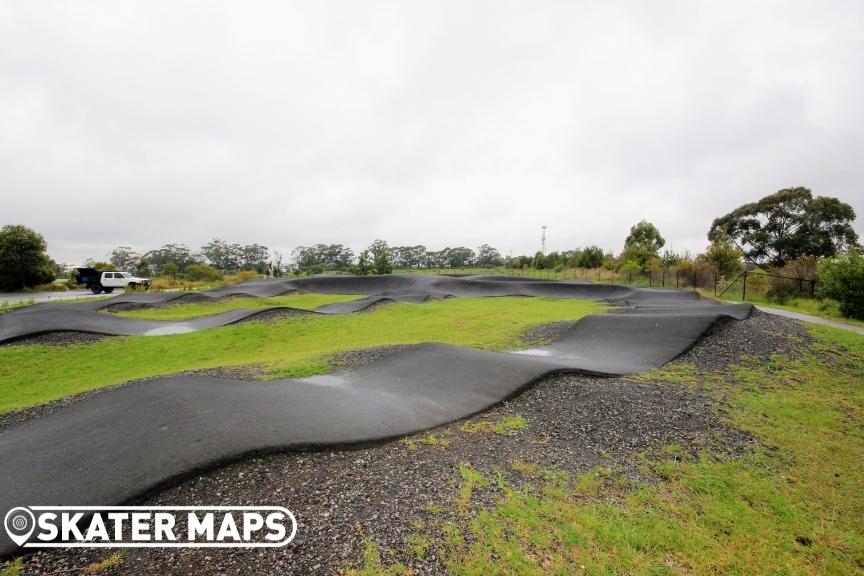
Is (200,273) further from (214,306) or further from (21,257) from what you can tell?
(214,306)

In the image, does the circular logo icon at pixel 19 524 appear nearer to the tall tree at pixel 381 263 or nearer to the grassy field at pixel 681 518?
the grassy field at pixel 681 518

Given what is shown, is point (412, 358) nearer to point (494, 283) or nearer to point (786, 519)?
A: point (786, 519)

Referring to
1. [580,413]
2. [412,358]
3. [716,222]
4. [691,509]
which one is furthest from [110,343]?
[716,222]

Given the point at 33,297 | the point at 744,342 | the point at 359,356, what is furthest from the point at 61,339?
the point at 33,297

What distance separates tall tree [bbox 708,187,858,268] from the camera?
29672mm

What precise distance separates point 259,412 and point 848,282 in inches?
619

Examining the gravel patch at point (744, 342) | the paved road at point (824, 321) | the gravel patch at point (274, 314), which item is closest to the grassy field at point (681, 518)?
the gravel patch at point (744, 342)

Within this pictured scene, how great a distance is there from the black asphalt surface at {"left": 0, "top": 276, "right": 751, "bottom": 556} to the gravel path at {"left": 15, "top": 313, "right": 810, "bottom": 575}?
0.86ft

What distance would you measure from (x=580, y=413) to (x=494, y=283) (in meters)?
21.4

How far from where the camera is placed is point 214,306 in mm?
19500

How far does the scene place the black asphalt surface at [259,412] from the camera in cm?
345

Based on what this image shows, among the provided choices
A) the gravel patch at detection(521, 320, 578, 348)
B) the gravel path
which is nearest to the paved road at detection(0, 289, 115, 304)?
the gravel patch at detection(521, 320, 578, 348)

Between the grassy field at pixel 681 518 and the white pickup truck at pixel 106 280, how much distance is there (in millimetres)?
34564

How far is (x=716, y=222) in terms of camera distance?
121 feet
